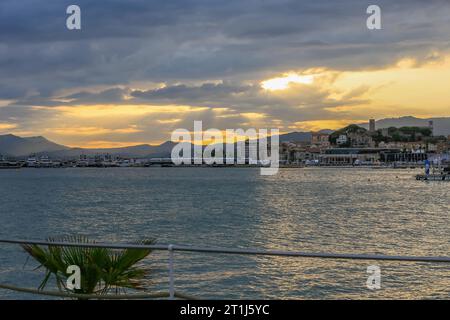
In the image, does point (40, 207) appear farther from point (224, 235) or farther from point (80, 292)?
point (80, 292)

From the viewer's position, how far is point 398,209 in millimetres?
67875

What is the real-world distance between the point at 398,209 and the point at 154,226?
97.9 feet

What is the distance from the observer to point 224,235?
4394 cm

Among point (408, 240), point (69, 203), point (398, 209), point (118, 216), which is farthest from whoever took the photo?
point (69, 203)

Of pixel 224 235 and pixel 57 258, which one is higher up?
pixel 57 258

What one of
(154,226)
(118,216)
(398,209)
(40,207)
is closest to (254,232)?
(154,226)

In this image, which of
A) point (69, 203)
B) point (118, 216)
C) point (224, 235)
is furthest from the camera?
point (69, 203)

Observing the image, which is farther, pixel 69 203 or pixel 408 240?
pixel 69 203

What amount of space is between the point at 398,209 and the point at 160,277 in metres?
48.7

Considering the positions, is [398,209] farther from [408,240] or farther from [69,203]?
[69,203]

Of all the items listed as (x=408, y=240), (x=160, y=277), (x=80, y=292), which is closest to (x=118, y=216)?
(x=408, y=240)
